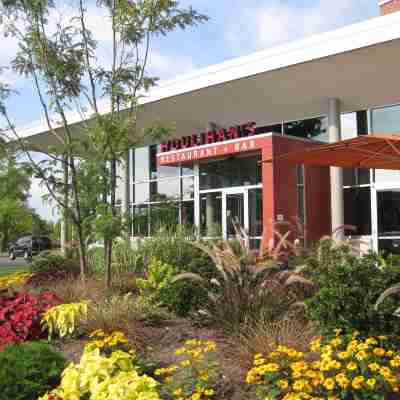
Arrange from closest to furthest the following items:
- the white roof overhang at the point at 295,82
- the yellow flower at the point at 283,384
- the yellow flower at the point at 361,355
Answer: the yellow flower at the point at 283,384 < the yellow flower at the point at 361,355 < the white roof overhang at the point at 295,82

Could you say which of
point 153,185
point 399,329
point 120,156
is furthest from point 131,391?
point 153,185

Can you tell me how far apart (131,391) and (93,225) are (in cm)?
485

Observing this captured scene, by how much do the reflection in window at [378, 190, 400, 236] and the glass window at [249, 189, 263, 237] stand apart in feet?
12.5

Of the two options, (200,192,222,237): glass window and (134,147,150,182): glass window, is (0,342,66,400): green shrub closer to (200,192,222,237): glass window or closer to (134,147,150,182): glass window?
(200,192,222,237): glass window

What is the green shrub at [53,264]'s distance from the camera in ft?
37.2

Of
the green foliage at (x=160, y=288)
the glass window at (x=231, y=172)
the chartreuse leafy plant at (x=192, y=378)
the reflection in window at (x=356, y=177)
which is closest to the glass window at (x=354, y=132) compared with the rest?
the reflection in window at (x=356, y=177)

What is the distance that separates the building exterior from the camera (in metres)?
14.0

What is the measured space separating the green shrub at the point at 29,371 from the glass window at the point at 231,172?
12.7 metres

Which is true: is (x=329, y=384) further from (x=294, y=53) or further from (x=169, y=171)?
(x=169, y=171)

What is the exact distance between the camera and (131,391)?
392cm

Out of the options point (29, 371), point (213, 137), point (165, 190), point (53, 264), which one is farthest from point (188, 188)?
point (29, 371)

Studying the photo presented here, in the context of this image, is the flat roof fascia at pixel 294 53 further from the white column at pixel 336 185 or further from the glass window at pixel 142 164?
the glass window at pixel 142 164

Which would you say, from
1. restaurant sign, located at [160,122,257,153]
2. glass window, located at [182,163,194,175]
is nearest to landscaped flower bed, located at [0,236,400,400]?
restaurant sign, located at [160,122,257,153]

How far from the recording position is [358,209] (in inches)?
706
